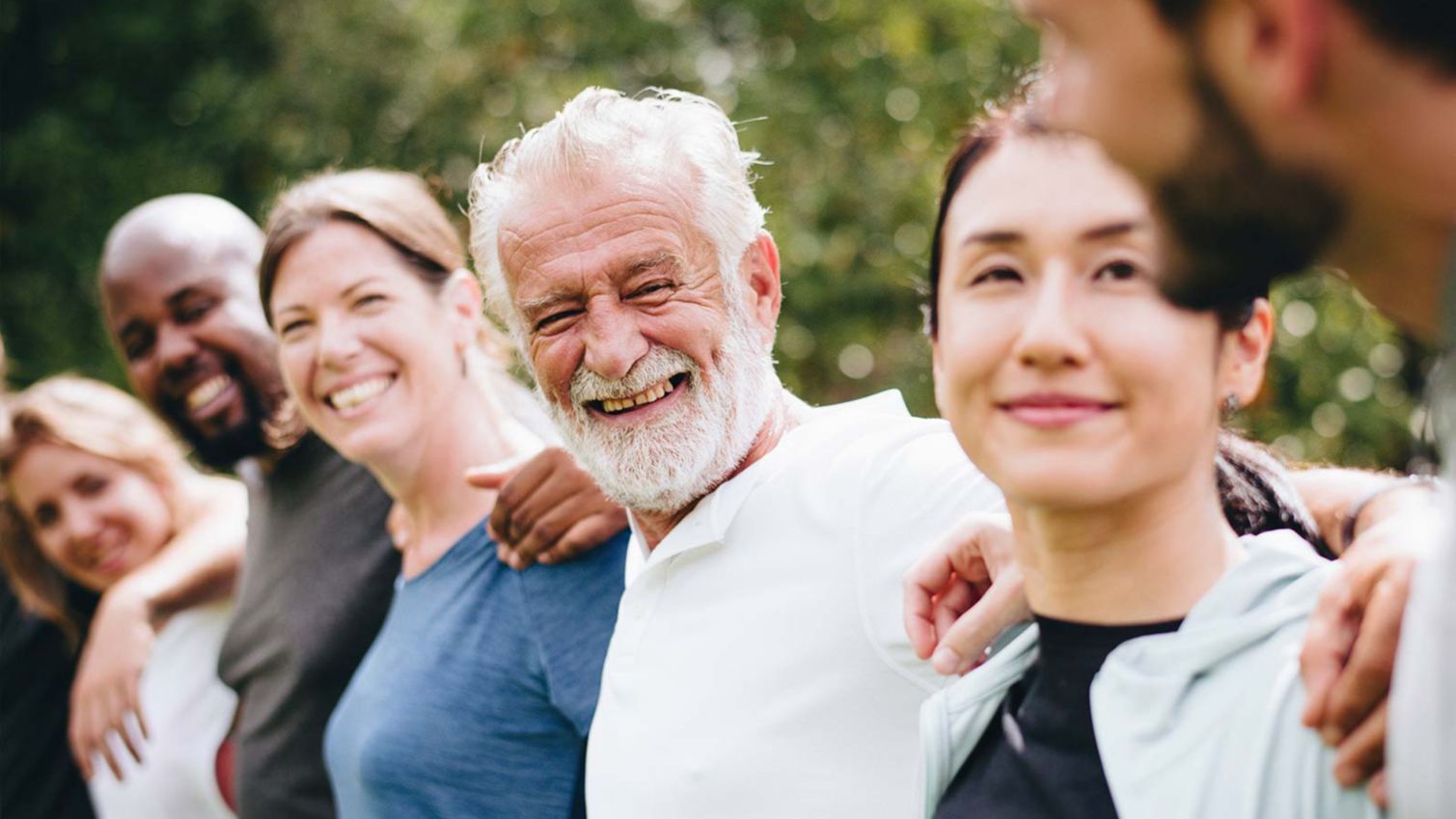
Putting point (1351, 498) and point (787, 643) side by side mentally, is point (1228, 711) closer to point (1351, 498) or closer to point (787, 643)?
point (1351, 498)

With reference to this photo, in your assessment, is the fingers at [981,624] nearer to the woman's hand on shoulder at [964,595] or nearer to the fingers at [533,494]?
the woman's hand on shoulder at [964,595]

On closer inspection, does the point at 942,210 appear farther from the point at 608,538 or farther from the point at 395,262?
the point at 395,262

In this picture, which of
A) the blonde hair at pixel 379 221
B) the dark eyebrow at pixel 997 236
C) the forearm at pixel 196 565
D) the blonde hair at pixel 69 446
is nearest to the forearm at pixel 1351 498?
the dark eyebrow at pixel 997 236

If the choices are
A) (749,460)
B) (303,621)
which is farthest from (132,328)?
(749,460)

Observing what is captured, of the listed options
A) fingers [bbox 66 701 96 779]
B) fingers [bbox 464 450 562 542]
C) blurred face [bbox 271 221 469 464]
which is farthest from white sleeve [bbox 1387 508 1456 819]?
fingers [bbox 66 701 96 779]

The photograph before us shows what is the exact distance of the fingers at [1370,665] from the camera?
122cm

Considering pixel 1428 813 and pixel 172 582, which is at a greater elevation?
pixel 1428 813

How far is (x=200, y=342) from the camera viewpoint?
12.4 feet

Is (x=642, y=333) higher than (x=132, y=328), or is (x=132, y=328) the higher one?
(x=642, y=333)

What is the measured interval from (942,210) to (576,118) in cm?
88

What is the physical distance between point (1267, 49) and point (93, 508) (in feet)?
12.7

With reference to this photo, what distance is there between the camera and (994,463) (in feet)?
4.91

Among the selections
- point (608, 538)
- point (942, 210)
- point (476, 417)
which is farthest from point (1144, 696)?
point (476, 417)

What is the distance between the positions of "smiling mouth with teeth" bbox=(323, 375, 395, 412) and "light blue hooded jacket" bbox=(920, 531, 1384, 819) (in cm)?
187
